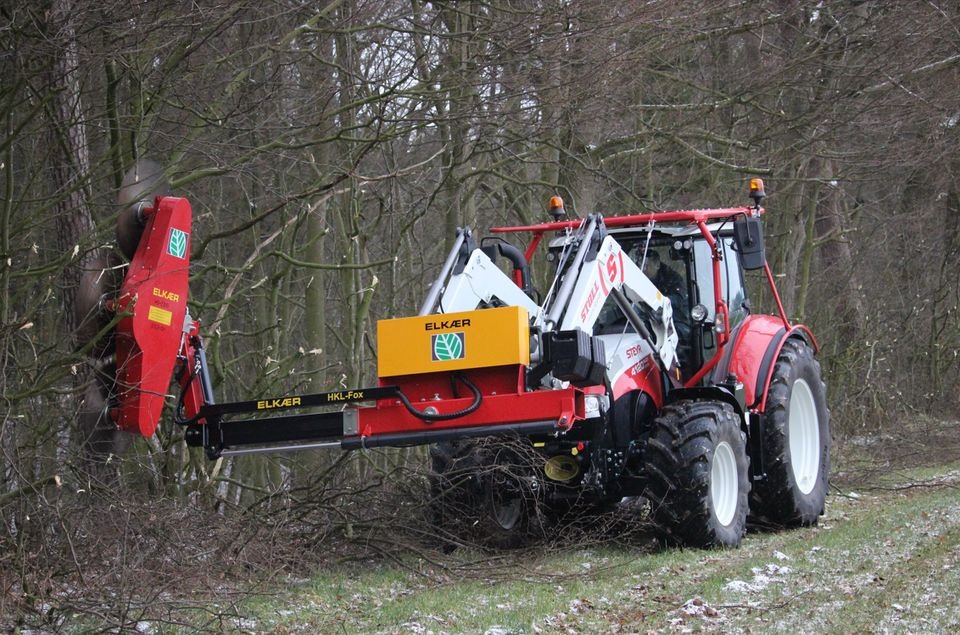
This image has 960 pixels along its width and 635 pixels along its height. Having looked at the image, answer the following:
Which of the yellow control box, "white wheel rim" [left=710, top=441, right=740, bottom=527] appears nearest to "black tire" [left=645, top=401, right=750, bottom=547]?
"white wheel rim" [left=710, top=441, right=740, bottom=527]

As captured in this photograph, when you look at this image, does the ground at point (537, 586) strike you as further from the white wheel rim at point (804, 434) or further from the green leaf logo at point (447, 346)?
the green leaf logo at point (447, 346)

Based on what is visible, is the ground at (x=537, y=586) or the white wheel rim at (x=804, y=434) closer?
the ground at (x=537, y=586)

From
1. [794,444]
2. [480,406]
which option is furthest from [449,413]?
[794,444]

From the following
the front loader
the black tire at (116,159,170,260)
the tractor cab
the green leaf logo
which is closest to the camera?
the front loader

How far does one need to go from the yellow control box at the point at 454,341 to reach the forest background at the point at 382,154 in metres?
1.39

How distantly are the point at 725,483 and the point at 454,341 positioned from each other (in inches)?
117

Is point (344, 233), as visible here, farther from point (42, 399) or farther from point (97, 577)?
point (97, 577)

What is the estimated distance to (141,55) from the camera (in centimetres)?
898

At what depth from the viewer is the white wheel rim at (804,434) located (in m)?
12.1

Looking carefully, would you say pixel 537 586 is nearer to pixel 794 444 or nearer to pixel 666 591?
pixel 666 591

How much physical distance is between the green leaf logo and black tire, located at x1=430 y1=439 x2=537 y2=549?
1720 mm

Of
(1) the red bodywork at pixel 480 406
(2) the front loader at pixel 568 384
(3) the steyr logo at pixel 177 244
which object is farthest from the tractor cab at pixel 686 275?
(3) the steyr logo at pixel 177 244

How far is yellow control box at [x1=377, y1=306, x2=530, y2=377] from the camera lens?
837cm

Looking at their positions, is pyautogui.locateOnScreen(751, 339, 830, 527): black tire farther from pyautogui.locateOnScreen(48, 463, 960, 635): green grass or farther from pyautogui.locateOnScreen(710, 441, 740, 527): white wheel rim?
pyautogui.locateOnScreen(710, 441, 740, 527): white wheel rim
